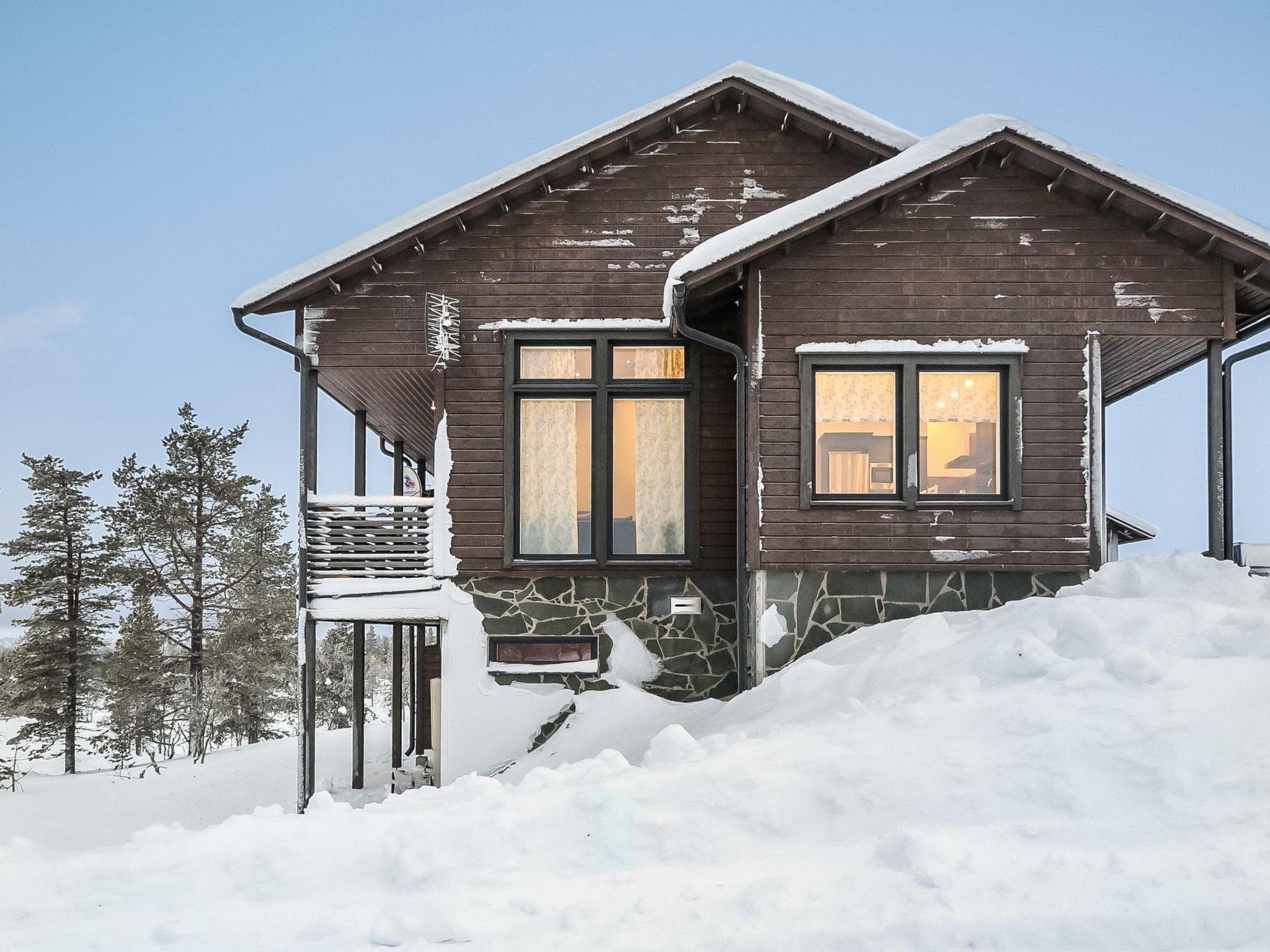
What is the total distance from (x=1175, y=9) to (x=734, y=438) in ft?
610

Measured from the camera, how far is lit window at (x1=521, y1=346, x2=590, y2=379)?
9.30m

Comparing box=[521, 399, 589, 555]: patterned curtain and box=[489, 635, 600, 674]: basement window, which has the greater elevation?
box=[521, 399, 589, 555]: patterned curtain

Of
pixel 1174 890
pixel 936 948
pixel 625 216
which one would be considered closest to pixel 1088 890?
pixel 1174 890

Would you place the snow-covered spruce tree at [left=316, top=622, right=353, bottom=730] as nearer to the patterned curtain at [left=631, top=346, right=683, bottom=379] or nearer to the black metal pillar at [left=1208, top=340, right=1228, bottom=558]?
the patterned curtain at [left=631, top=346, right=683, bottom=379]

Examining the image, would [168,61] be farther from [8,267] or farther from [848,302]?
[848,302]

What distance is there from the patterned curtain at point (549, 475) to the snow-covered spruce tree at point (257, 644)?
1479cm

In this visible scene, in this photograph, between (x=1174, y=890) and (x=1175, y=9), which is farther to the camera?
(x=1175, y=9)

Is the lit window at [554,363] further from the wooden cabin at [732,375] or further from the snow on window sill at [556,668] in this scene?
the snow on window sill at [556,668]

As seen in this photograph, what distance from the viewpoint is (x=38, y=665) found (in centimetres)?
1977

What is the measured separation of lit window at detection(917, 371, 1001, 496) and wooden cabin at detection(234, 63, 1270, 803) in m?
0.02

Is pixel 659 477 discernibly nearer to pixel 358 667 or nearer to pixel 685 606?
pixel 685 606

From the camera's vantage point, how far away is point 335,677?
88.7ft

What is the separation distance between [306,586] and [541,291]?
12.1 ft

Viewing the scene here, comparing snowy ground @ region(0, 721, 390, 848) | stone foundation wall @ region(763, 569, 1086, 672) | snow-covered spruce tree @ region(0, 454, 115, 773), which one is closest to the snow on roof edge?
stone foundation wall @ region(763, 569, 1086, 672)
